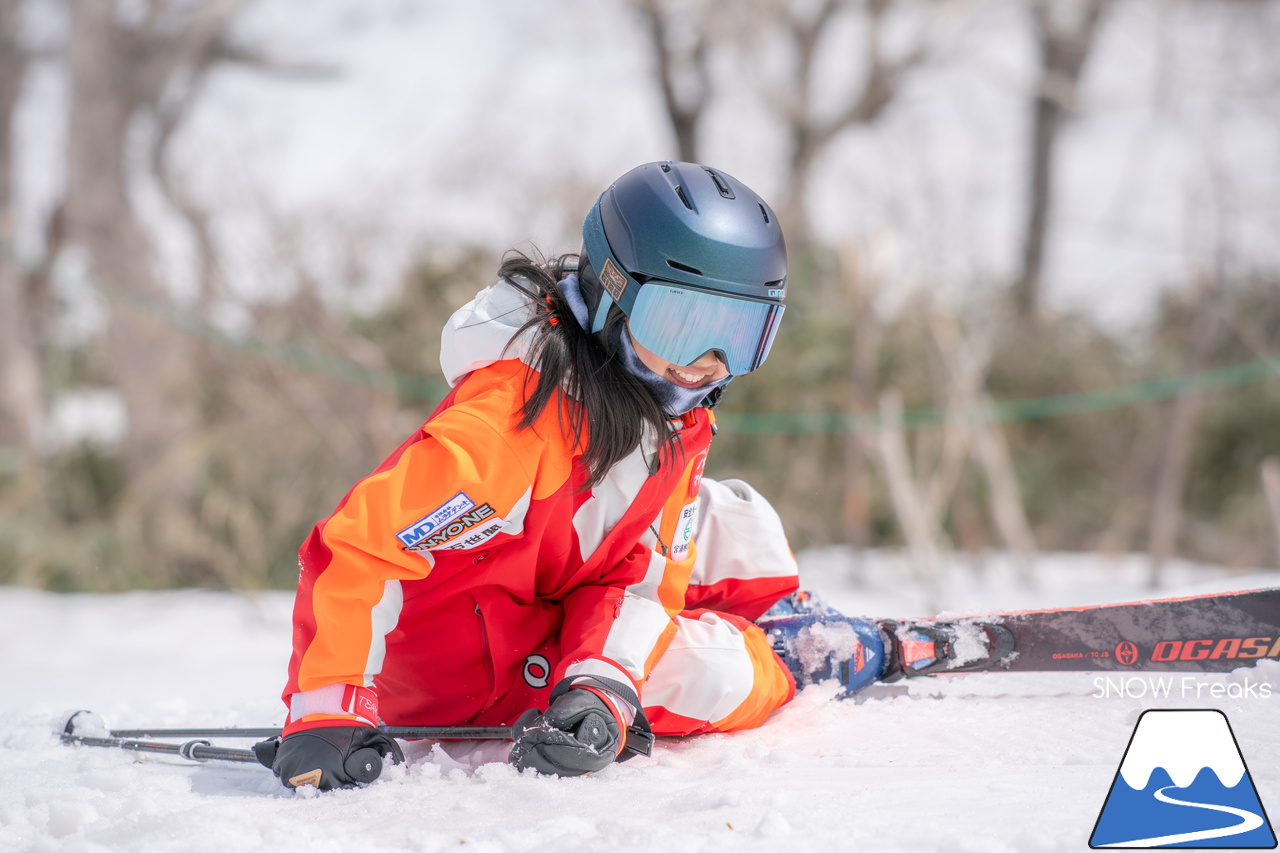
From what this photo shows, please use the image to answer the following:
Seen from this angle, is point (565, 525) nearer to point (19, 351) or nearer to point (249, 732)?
point (249, 732)

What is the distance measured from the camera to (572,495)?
1.61 meters

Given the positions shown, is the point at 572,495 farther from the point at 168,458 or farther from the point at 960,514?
the point at 168,458

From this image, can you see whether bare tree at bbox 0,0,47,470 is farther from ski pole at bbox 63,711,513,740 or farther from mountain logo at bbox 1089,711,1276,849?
mountain logo at bbox 1089,711,1276,849

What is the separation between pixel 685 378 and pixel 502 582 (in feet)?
1.51

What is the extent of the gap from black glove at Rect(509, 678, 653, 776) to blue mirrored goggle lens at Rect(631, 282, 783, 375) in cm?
54

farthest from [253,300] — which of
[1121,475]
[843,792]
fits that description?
[1121,475]

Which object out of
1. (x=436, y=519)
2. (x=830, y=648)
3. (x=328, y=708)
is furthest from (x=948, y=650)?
(x=328, y=708)

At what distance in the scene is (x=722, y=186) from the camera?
166cm

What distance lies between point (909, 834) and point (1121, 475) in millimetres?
6928

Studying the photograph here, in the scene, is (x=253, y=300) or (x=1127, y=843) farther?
(x=253, y=300)

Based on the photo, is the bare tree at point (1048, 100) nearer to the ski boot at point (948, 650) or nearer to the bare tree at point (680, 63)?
the bare tree at point (680, 63)

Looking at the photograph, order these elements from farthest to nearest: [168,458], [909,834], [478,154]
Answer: [478,154], [168,458], [909,834]

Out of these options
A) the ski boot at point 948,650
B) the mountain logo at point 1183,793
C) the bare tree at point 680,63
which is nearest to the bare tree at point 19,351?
the bare tree at point 680,63

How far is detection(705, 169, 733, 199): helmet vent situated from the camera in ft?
5.38
